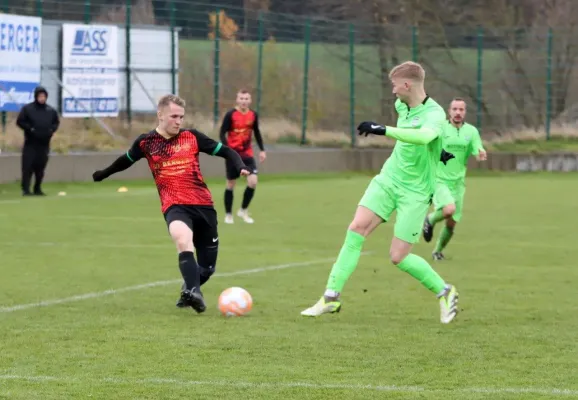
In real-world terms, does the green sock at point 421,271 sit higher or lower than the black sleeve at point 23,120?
lower

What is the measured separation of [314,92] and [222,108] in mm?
3461

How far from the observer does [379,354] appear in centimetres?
802

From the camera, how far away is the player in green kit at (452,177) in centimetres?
1433

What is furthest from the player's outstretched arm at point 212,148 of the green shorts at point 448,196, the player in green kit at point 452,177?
the player in green kit at point 452,177

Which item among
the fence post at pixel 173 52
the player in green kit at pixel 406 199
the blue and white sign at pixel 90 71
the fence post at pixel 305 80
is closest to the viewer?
the player in green kit at pixel 406 199

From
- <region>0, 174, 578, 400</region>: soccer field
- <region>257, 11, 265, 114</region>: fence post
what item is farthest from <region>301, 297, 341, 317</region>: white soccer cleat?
<region>257, 11, 265, 114</region>: fence post

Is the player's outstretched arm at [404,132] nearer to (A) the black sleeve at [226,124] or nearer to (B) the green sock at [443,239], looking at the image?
(B) the green sock at [443,239]

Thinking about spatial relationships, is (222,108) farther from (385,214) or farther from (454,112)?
(385,214)

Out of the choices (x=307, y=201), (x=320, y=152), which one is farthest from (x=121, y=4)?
(x=307, y=201)

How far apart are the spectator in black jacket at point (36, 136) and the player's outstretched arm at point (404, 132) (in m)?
14.8

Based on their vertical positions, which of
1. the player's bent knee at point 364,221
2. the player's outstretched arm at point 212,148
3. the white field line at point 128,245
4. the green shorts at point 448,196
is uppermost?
the player's outstretched arm at point 212,148

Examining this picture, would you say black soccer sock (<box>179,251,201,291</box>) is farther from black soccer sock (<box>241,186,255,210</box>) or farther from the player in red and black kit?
black soccer sock (<box>241,186,255,210</box>)

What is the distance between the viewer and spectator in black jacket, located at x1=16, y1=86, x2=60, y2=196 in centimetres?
2308

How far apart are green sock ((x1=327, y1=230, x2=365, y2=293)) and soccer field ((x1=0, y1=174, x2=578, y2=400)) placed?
269 millimetres
